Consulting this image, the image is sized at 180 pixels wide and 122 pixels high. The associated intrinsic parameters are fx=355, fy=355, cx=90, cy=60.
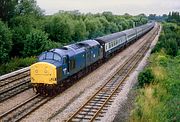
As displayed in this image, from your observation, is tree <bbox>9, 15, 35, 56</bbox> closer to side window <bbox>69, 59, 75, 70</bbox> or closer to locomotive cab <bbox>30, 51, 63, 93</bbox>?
side window <bbox>69, 59, 75, 70</bbox>

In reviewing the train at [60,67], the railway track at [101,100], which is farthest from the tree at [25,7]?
the railway track at [101,100]

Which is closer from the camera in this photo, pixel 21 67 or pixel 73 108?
pixel 73 108

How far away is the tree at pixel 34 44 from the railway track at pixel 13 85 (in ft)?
33.6

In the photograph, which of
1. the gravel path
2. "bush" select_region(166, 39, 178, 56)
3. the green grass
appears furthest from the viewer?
"bush" select_region(166, 39, 178, 56)

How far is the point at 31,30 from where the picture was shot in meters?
47.8

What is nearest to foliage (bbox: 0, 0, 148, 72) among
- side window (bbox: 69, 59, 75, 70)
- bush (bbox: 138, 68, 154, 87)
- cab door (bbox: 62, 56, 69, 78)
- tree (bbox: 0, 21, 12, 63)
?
tree (bbox: 0, 21, 12, 63)

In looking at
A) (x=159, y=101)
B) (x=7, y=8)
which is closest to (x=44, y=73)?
(x=159, y=101)

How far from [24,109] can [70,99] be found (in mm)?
3738

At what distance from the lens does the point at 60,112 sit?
21.1 metres

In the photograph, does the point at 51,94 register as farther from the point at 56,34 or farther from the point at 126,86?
the point at 56,34

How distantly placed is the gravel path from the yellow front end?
1.37 metres

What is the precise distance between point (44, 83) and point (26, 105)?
8.40 ft

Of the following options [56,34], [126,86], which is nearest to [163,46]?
[56,34]

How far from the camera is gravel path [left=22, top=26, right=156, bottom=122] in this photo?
20.3 meters
